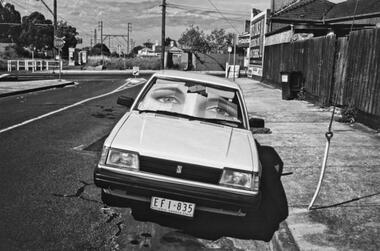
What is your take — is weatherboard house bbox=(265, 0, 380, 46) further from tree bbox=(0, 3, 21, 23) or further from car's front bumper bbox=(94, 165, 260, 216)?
tree bbox=(0, 3, 21, 23)

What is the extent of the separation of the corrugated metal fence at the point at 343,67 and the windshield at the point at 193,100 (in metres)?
1.56

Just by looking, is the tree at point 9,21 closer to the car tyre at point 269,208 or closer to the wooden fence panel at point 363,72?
the wooden fence panel at point 363,72

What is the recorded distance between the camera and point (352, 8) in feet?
103

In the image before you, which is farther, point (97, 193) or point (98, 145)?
point (98, 145)

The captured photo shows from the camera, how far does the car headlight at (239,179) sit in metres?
4.59

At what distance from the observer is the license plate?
15.0 feet

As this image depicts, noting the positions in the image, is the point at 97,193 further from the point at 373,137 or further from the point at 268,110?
the point at 268,110

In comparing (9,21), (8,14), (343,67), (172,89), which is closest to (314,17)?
(343,67)

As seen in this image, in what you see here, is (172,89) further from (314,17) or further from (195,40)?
(195,40)

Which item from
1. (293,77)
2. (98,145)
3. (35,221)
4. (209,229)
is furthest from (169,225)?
(293,77)

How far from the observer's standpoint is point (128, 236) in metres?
4.64

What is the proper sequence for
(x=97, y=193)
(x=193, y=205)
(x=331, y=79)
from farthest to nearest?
1. (x=331, y=79)
2. (x=97, y=193)
3. (x=193, y=205)

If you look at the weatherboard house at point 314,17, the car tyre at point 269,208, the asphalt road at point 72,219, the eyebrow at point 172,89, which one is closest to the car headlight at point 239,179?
the car tyre at point 269,208

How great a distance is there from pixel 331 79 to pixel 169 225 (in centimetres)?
1060
